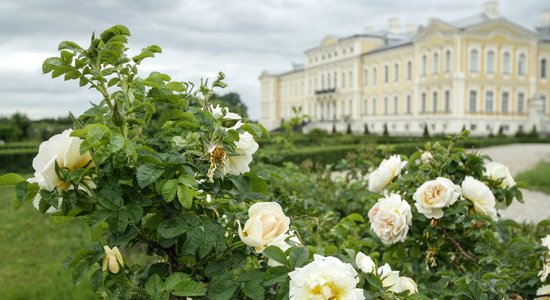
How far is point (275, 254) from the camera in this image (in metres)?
1.13

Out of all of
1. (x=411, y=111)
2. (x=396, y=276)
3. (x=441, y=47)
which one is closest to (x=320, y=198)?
(x=396, y=276)

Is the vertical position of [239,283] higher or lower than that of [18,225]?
higher

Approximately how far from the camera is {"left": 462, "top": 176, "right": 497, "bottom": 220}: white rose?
1.87 meters

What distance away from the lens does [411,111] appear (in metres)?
38.9

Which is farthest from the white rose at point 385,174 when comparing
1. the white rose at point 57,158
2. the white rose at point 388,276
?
the white rose at point 57,158

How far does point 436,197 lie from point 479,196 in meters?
0.18

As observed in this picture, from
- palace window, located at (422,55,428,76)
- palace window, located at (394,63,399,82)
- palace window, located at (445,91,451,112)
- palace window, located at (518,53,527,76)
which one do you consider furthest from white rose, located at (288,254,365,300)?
palace window, located at (394,63,399,82)

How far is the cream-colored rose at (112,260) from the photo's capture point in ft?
4.27

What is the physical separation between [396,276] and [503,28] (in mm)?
36792

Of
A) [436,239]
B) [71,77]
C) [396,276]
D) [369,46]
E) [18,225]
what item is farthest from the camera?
[369,46]

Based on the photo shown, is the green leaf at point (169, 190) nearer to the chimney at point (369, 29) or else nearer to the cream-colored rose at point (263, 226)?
the cream-colored rose at point (263, 226)

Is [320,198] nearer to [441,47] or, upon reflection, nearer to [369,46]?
[441,47]

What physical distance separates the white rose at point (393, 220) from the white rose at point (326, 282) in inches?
30.6

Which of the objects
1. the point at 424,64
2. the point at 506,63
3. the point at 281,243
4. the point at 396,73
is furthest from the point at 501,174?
the point at 396,73
